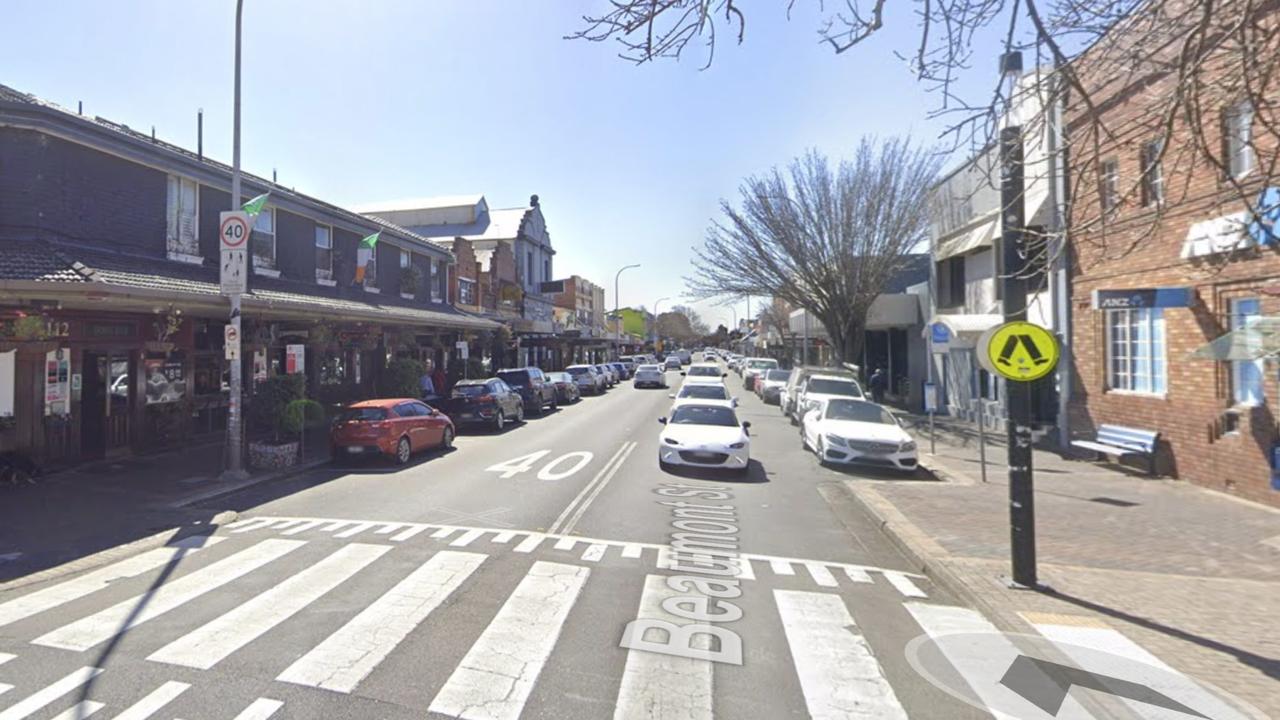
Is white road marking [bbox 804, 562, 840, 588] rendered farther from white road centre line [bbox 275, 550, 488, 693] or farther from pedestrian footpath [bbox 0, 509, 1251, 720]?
white road centre line [bbox 275, 550, 488, 693]

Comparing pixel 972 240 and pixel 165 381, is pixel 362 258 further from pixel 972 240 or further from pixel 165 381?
pixel 972 240

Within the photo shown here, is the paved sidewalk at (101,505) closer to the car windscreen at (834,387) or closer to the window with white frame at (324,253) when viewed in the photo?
the window with white frame at (324,253)

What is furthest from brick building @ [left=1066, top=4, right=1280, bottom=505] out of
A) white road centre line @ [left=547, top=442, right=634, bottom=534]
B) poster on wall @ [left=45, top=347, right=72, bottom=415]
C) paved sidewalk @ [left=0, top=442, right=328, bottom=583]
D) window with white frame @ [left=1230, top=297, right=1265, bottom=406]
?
poster on wall @ [left=45, top=347, right=72, bottom=415]

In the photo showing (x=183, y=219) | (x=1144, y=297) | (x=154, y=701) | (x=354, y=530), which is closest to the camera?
(x=154, y=701)

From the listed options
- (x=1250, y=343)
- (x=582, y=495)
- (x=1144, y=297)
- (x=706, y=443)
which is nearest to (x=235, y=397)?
(x=582, y=495)

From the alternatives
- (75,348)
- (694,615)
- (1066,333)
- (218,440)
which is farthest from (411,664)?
(1066,333)

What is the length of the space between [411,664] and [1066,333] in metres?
15.4

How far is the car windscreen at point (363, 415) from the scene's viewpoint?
13.0 metres

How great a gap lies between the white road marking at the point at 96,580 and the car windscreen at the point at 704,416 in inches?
329

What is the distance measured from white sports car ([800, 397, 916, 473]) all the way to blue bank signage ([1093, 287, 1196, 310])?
4.21 metres

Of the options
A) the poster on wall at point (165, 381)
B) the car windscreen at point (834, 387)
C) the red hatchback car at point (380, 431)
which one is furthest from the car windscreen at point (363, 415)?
the car windscreen at point (834, 387)

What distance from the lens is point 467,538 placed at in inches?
299

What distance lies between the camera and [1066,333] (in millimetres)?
14539

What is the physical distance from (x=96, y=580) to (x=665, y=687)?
5694mm
